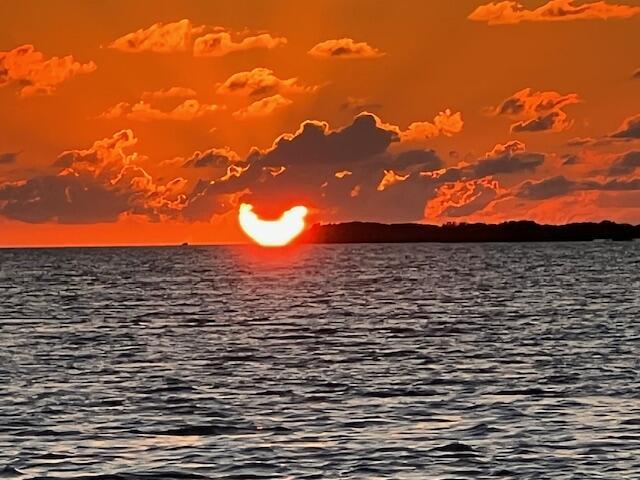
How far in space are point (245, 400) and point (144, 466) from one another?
1037 centimetres

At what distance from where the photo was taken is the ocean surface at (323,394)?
2772 cm

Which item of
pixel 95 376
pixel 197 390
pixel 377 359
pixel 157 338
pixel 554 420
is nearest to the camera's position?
pixel 554 420

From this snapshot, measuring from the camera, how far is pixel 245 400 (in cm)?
3756

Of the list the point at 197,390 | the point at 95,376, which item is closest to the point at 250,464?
the point at 197,390

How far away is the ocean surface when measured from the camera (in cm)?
2772

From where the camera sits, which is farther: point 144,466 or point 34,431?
point 34,431

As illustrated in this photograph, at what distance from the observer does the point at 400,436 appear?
101ft

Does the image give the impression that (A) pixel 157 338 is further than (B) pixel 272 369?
Yes

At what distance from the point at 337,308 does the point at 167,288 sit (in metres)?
43.9

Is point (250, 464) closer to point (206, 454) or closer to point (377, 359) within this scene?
point (206, 454)

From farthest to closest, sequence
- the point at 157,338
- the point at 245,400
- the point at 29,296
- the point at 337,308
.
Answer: the point at 29,296 < the point at 337,308 < the point at 157,338 < the point at 245,400

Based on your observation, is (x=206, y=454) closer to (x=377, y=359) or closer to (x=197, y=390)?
(x=197, y=390)

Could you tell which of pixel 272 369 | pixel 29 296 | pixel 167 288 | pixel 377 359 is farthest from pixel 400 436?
pixel 167 288

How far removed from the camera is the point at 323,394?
38.7 metres
